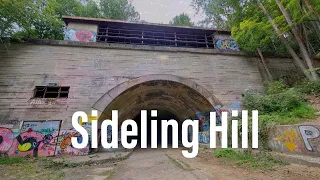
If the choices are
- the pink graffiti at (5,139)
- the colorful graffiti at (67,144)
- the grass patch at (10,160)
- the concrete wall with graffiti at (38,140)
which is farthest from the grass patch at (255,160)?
the pink graffiti at (5,139)

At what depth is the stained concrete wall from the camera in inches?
324

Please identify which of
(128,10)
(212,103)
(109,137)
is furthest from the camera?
(128,10)

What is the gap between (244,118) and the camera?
826 centimetres

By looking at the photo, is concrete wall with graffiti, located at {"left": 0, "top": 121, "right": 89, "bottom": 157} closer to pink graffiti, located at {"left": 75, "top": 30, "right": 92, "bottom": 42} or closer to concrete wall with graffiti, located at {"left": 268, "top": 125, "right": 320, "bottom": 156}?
pink graffiti, located at {"left": 75, "top": 30, "right": 92, "bottom": 42}

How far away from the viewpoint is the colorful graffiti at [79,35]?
1046 cm

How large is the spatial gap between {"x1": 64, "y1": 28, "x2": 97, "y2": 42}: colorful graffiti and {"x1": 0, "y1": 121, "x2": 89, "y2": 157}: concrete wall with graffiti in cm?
497

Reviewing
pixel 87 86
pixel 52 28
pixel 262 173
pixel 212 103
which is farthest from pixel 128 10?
pixel 262 173

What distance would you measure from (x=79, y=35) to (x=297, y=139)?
11.1 m

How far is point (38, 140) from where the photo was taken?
25.5 feet

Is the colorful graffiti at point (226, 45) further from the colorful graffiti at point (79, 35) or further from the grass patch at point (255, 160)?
the colorful graffiti at point (79, 35)

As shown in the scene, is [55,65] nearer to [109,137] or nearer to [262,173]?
[109,137]

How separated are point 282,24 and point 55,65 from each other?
12059 millimetres

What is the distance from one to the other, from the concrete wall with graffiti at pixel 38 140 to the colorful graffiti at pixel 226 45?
9843 mm

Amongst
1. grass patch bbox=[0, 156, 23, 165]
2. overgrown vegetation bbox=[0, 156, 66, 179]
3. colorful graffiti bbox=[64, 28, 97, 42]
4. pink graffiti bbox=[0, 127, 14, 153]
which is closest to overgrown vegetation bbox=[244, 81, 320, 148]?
overgrown vegetation bbox=[0, 156, 66, 179]
